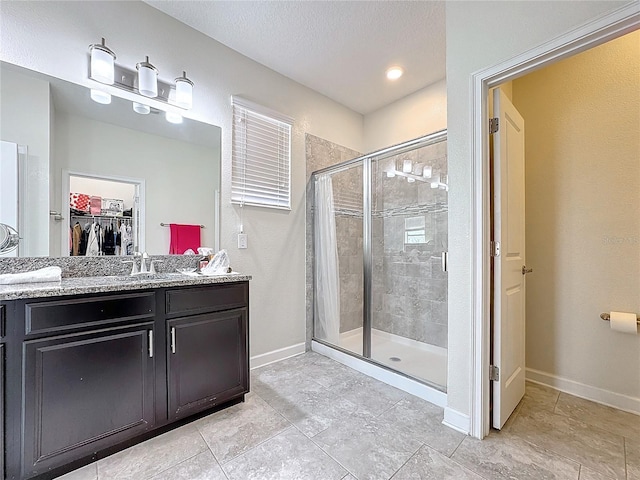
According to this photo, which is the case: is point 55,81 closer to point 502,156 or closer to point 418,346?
point 502,156

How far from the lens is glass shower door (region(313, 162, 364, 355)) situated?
2816 mm

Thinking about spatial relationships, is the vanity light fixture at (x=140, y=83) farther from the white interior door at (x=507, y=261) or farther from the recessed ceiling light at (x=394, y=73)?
the white interior door at (x=507, y=261)

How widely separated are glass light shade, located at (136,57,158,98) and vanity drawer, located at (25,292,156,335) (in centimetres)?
138

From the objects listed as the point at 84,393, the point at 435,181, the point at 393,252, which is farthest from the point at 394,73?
the point at 84,393

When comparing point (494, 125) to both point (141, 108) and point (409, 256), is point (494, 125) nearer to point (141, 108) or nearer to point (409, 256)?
point (409, 256)

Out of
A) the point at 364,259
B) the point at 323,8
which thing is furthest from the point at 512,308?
the point at 323,8

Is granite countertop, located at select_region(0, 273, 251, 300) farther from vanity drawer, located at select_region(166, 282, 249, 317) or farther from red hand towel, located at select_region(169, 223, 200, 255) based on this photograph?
red hand towel, located at select_region(169, 223, 200, 255)

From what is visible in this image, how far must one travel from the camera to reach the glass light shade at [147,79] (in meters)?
1.88

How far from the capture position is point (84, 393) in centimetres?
132

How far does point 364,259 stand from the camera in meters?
2.66

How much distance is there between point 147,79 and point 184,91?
239mm

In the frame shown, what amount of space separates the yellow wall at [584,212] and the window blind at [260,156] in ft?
6.75

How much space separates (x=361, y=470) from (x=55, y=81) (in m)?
2.68

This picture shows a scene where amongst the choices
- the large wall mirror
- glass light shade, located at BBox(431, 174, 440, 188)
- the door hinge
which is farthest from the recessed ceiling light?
the large wall mirror
